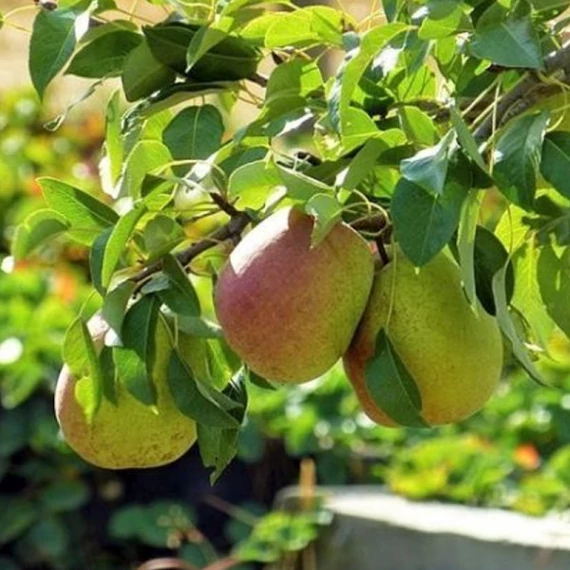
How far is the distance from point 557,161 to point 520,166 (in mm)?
48

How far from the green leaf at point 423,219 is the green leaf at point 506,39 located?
85mm

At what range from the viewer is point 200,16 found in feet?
4.36

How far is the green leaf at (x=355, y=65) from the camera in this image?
3.65ft

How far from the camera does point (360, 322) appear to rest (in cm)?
120

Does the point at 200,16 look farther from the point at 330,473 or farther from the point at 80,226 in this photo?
the point at 330,473

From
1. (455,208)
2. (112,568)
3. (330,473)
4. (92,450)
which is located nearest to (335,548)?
(330,473)

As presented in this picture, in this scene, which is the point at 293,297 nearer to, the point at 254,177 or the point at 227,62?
the point at 254,177

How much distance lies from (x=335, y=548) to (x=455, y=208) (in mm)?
2398

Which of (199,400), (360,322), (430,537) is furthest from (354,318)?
(430,537)

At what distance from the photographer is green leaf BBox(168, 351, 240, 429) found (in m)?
1.20

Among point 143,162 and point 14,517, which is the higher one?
point 143,162

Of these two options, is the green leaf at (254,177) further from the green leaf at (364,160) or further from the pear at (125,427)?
the pear at (125,427)

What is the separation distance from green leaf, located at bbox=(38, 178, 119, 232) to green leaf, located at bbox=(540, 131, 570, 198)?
0.33m

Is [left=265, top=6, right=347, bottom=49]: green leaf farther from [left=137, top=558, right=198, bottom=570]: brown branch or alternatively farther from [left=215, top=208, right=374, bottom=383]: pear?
[left=137, top=558, right=198, bottom=570]: brown branch
